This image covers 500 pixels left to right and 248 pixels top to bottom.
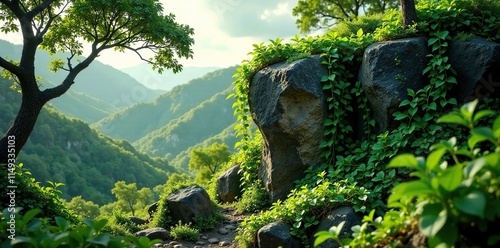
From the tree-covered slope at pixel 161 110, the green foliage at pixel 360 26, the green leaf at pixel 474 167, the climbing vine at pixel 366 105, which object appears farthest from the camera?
the tree-covered slope at pixel 161 110

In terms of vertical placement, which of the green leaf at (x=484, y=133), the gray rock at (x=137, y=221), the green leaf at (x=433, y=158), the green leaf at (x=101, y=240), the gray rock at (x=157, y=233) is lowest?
the gray rock at (x=137, y=221)

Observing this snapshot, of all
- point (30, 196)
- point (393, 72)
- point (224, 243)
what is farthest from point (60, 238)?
point (393, 72)

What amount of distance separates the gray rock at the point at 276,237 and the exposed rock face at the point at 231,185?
4624mm

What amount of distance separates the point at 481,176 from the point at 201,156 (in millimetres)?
30470

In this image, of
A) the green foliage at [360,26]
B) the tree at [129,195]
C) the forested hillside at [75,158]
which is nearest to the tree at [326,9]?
the green foliage at [360,26]

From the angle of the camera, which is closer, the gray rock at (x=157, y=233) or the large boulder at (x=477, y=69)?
the large boulder at (x=477, y=69)

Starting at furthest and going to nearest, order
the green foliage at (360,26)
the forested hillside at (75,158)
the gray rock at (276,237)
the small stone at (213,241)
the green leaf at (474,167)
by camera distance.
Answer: the forested hillside at (75,158) < the green foliage at (360,26) < the small stone at (213,241) < the gray rock at (276,237) < the green leaf at (474,167)

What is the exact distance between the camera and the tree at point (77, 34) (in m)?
8.82

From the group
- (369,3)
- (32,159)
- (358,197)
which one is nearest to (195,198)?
(358,197)

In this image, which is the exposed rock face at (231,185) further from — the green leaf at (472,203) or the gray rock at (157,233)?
the green leaf at (472,203)

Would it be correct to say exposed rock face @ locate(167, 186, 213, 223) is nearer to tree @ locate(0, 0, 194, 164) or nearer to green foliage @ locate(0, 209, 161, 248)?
tree @ locate(0, 0, 194, 164)

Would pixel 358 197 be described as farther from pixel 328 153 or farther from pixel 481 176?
pixel 481 176

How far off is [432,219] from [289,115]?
6.42m

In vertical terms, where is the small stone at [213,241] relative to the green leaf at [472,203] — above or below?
below
